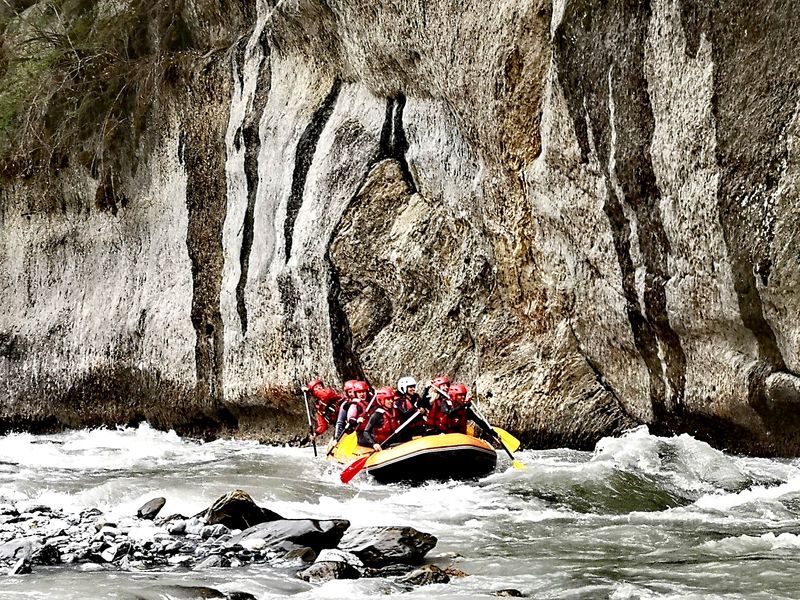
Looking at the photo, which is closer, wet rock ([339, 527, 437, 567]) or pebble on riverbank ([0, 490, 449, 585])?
pebble on riverbank ([0, 490, 449, 585])

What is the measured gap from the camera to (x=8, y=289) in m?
20.2

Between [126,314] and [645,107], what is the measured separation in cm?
1161

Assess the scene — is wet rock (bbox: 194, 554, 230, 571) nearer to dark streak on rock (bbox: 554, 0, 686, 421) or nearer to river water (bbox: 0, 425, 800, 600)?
river water (bbox: 0, 425, 800, 600)

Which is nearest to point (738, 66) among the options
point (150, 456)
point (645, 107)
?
point (645, 107)

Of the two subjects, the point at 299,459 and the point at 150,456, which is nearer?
the point at 299,459

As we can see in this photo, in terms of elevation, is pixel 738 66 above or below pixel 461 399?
above

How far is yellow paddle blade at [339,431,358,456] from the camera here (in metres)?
11.3

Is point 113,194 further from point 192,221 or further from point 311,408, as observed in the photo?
point 311,408

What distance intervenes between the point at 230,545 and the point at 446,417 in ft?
15.1

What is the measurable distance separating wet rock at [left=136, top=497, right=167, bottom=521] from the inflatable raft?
2.47 metres

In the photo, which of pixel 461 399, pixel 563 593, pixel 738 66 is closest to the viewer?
pixel 563 593

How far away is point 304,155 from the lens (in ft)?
49.1

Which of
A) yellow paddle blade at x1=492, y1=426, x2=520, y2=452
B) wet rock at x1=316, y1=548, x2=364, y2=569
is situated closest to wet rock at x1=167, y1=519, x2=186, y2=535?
wet rock at x1=316, y1=548, x2=364, y2=569

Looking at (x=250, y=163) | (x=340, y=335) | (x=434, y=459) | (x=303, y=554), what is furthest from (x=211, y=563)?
(x=250, y=163)
